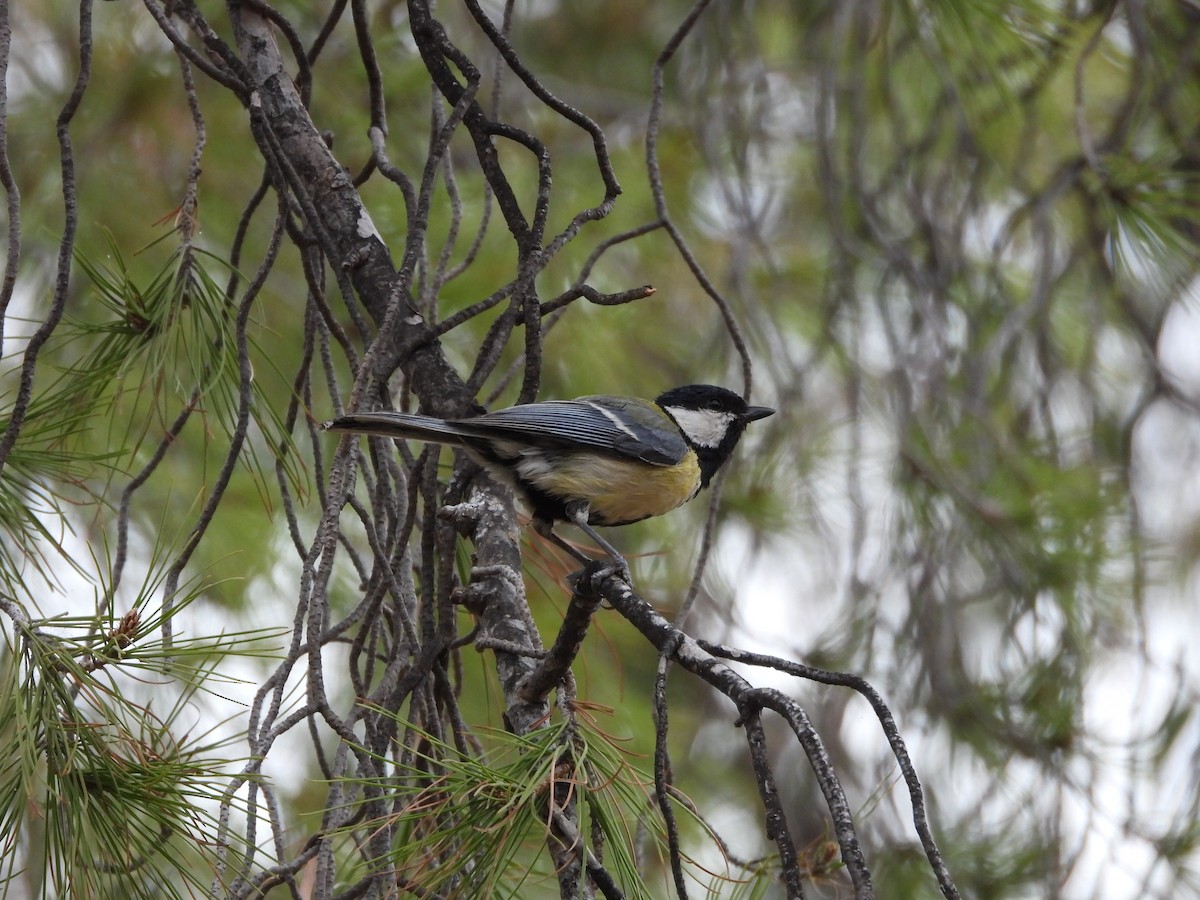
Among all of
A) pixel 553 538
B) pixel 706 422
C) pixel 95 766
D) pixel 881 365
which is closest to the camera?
pixel 95 766

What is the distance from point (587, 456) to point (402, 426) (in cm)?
67

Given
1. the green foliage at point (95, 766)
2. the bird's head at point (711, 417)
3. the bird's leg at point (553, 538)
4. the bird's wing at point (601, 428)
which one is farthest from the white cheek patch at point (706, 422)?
the green foliage at point (95, 766)

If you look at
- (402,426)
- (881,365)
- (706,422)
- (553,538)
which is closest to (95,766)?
(402,426)

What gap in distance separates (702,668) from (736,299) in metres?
2.82

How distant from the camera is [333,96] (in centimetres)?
361

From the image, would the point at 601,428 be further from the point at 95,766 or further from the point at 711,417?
the point at 95,766

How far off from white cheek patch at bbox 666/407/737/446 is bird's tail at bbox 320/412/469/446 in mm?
991

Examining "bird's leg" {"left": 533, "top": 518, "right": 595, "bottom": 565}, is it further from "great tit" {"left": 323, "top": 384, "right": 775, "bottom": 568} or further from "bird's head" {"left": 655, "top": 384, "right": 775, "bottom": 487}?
"bird's head" {"left": 655, "top": 384, "right": 775, "bottom": 487}

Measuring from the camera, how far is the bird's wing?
2.24 meters

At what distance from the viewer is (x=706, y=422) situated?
297 centimetres

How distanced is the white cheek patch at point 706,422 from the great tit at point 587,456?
53 mm

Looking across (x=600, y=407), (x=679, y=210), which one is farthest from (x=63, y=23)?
(x=600, y=407)

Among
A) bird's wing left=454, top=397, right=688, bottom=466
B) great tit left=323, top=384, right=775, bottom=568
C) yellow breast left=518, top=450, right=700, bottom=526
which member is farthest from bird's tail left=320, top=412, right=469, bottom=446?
→ yellow breast left=518, top=450, right=700, bottom=526

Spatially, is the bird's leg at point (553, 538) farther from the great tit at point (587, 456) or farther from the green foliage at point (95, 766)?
the green foliage at point (95, 766)
